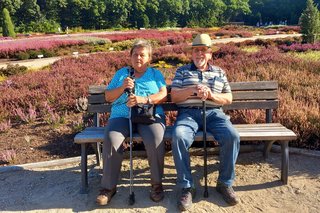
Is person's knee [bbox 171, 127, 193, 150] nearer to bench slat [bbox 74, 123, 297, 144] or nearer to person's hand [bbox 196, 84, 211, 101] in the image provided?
bench slat [bbox 74, 123, 297, 144]

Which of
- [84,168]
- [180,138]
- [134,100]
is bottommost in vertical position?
[84,168]

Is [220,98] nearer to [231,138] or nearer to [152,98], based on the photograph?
[231,138]

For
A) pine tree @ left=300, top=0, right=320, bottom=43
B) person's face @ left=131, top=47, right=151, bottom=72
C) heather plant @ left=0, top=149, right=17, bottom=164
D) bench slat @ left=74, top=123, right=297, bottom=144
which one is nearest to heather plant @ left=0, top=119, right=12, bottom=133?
heather plant @ left=0, top=149, right=17, bottom=164

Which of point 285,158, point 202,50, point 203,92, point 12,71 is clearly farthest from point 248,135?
point 12,71

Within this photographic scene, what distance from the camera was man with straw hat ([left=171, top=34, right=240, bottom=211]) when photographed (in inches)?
152

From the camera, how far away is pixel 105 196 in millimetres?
3836

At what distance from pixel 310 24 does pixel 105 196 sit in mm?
19337

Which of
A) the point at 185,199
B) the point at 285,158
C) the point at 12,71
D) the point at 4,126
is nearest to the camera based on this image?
the point at 185,199

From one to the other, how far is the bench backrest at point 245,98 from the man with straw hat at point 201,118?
0.47 metres

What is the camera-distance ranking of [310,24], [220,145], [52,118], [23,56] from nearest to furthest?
[220,145] < [52,118] < [23,56] < [310,24]

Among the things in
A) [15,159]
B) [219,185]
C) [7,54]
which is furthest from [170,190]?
[7,54]

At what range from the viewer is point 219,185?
13.0 ft

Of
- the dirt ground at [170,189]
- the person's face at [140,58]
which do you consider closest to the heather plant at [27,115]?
the dirt ground at [170,189]

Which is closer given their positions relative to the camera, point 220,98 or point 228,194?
point 228,194
